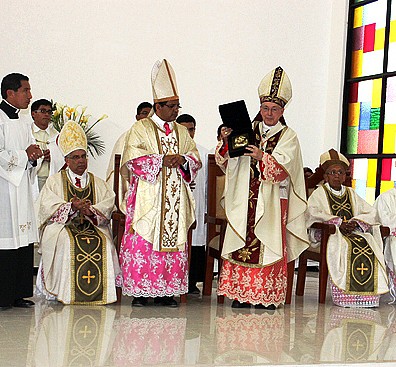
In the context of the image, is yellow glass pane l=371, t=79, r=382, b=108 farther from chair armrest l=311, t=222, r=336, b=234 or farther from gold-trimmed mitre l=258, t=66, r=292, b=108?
gold-trimmed mitre l=258, t=66, r=292, b=108

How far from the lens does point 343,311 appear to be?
24.5 ft

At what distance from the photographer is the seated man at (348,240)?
783cm

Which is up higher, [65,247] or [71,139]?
[71,139]

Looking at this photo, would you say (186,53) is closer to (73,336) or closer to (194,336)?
(194,336)

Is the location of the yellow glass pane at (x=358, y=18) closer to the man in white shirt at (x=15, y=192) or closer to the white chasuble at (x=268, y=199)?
the white chasuble at (x=268, y=199)

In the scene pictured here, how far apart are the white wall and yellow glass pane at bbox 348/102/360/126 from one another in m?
0.17

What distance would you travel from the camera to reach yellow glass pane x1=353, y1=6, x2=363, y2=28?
11289mm

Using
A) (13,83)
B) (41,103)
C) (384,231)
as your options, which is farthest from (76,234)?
(384,231)

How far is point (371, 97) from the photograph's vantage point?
11.0 meters

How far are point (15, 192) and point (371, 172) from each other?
5.56 m

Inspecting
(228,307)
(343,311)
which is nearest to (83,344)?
(228,307)

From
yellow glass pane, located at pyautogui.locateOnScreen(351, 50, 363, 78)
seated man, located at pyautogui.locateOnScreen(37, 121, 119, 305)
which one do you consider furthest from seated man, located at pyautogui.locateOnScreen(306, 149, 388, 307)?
yellow glass pane, located at pyautogui.locateOnScreen(351, 50, 363, 78)

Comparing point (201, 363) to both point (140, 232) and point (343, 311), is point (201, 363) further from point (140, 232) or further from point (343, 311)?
point (343, 311)

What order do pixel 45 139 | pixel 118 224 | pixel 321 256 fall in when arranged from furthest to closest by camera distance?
1. pixel 45 139
2. pixel 321 256
3. pixel 118 224
